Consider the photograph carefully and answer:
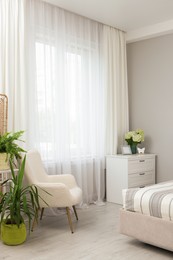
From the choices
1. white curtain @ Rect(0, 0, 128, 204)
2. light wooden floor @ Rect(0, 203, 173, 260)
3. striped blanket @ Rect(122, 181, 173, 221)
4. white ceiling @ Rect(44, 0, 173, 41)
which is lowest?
light wooden floor @ Rect(0, 203, 173, 260)

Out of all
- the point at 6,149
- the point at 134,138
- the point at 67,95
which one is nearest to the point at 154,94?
the point at 134,138

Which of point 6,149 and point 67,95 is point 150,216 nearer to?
point 6,149

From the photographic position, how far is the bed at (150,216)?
2.82 meters

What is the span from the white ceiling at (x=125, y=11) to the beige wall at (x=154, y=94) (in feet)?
1.33

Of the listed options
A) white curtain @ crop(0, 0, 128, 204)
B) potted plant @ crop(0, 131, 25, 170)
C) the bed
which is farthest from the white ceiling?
the bed

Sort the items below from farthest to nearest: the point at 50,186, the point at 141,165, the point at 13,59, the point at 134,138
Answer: the point at 134,138
the point at 141,165
the point at 13,59
the point at 50,186

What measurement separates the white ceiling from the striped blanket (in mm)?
2348

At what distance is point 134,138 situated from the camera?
502 centimetres

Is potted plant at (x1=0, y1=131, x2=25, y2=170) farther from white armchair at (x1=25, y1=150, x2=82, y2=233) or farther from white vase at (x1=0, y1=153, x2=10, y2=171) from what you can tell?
white armchair at (x1=25, y1=150, x2=82, y2=233)

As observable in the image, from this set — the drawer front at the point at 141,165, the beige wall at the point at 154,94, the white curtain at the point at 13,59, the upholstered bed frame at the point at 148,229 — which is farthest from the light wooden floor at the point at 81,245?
the beige wall at the point at 154,94

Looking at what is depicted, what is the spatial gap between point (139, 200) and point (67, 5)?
2663mm

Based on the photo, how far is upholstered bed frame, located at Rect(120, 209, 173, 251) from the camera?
2799mm

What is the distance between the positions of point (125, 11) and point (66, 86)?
1283 mm

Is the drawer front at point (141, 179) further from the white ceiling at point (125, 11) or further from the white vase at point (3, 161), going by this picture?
the white ceiling at point (125, 11)
